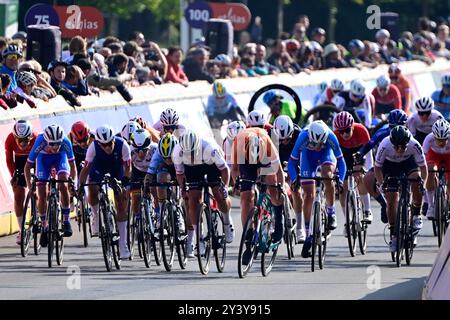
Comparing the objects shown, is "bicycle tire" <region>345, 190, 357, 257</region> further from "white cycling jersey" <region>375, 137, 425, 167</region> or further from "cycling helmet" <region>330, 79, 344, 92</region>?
"cycling helmet" <region>330, 79, 344, 92</region>

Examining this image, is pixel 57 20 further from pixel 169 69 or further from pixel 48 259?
pixel 48 259

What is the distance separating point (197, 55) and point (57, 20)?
501 centimetres

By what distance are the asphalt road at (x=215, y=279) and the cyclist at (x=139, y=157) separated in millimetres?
692

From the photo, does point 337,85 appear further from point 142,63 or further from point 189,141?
point 189,141

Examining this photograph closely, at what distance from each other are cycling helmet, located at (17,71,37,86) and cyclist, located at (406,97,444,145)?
4.72m

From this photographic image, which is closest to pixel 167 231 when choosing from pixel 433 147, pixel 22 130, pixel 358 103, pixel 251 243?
pixel 251 243

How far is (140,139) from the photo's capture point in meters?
18.9

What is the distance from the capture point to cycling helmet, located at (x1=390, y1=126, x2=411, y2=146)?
731 inches

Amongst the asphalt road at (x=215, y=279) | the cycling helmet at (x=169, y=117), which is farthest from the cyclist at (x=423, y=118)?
the cycling helmet at (x=169, y=117)

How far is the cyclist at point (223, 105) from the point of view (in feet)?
89.1

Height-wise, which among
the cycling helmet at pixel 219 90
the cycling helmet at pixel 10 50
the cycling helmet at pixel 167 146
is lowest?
the cycling helmet at pixel 167 146

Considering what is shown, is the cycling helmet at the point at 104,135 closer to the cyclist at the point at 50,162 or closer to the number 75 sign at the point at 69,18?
the cyclist at the point at 50,162
